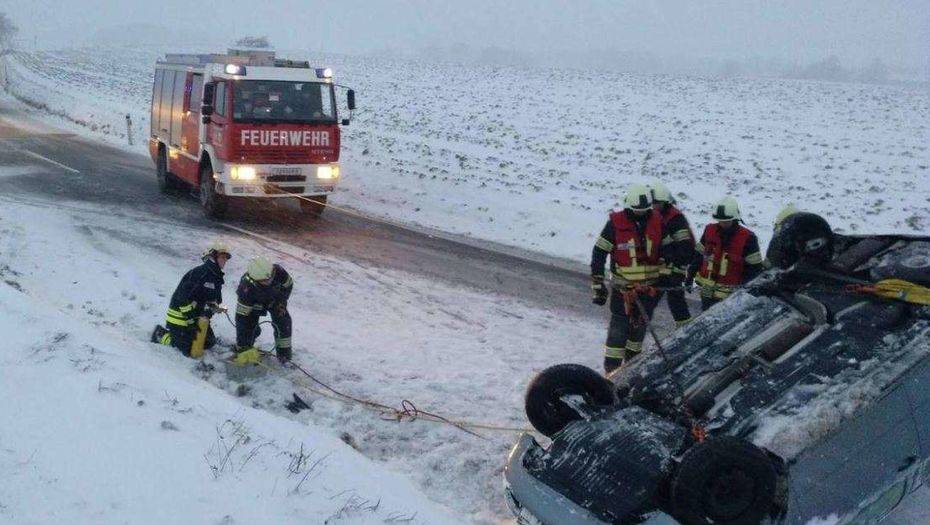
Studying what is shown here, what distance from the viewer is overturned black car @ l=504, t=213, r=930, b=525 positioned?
3.49 m

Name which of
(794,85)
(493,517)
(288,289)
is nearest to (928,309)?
(493,517)

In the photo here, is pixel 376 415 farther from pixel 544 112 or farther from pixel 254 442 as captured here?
pixel 544 112

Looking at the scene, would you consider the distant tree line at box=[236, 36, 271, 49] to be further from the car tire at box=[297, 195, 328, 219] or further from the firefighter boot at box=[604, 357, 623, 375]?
the firefighter boot at box=[604, 357, 623, 375]

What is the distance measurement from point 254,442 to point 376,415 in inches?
62.6

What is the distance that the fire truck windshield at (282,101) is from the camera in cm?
1240

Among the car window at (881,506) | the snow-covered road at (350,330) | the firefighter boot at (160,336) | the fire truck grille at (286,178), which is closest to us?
the car window at (881,506)

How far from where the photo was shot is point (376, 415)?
19.8 feet

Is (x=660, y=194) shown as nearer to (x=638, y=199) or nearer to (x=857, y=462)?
(x=638, y=199)

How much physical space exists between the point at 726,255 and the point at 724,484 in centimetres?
360

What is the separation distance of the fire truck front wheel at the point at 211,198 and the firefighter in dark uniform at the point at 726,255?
29.3 ft

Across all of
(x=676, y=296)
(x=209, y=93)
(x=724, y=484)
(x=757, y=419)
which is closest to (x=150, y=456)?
(x=724, y=484)

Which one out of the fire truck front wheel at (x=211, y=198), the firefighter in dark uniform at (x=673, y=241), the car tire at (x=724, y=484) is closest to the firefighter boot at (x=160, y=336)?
the firefighter in dark uniform at (x=673, y=241)

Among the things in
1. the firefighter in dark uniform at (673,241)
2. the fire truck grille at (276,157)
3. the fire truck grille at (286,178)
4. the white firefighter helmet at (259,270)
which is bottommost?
the white firefighter helmet at (259,270)

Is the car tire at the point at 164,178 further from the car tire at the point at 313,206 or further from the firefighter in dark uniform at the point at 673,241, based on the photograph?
the firefighter in dark uniform at the point at 673,241
